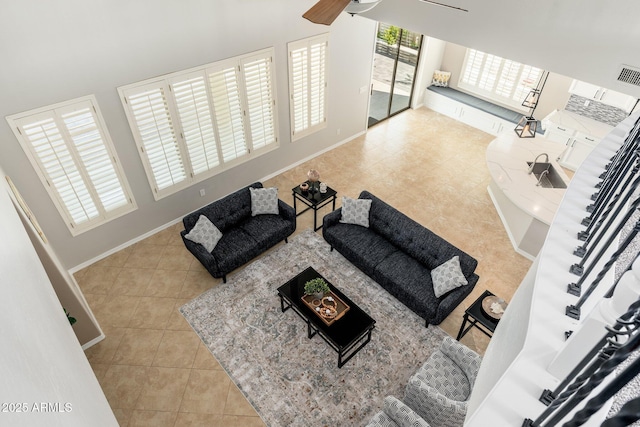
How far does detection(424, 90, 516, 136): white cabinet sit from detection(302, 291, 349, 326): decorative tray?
21.6 ft

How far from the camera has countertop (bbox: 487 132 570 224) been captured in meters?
6.03

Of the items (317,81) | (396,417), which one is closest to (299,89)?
(317,81)

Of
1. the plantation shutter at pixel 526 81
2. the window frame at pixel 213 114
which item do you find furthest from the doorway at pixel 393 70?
the window frame at pixel 213 114

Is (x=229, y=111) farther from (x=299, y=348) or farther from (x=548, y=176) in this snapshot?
(x=548, y=176)

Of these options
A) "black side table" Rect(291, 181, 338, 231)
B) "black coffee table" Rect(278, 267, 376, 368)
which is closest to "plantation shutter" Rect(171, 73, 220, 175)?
"black side table" Rect(291, 181, 338, 231)

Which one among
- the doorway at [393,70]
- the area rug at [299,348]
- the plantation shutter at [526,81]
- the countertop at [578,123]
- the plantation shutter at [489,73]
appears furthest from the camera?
the doorway at [393,70]

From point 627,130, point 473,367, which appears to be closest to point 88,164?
point 473,367

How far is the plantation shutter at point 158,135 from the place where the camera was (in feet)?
17.6

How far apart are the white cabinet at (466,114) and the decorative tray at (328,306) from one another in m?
6.57

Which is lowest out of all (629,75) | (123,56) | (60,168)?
(60,168)

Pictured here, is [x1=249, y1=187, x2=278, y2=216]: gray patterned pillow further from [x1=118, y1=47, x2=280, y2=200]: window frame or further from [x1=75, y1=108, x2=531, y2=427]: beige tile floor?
[x1=118, y1=47, x2=280, y2=200]: window frame

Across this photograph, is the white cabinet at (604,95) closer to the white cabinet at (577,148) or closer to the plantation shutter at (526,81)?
the white cabinet at (577,148)

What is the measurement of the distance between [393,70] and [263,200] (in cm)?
541

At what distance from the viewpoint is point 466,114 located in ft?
32.3
